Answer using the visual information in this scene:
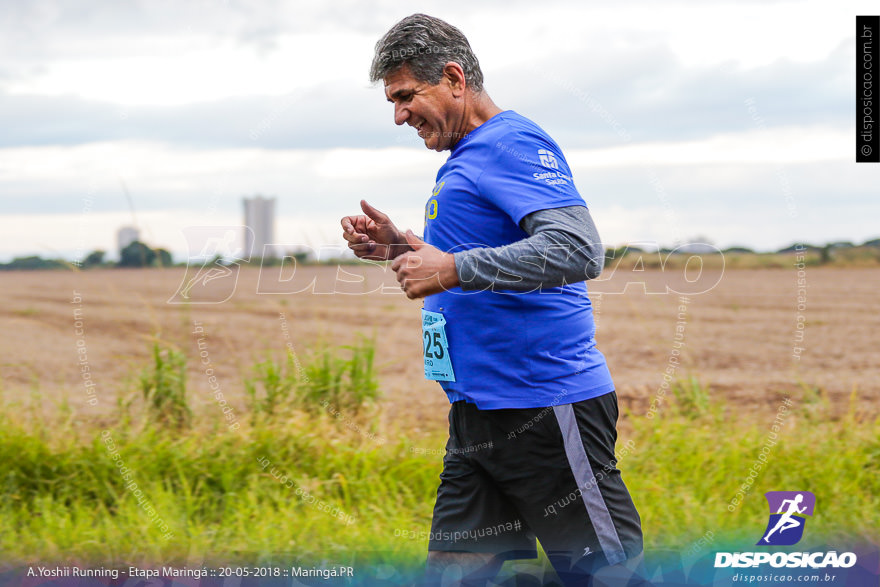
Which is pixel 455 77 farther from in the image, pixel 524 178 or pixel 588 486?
pixel 588 486

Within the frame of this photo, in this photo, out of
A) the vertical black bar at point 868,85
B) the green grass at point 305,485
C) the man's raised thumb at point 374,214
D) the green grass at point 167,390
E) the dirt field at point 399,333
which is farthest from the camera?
the dirt field at point 399,333

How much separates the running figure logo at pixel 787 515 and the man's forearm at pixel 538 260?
2.24m

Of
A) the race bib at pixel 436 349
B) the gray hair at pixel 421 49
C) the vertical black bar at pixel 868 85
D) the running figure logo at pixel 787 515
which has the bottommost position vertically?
the running figure logo at pixel 787 515

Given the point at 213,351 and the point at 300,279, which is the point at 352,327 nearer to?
the point at 213,351

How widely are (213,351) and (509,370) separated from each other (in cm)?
767

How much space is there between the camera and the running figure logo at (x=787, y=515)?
3596 mm

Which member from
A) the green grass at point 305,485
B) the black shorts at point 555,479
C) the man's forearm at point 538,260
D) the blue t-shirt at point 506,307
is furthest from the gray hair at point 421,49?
the green grass at point 305,485

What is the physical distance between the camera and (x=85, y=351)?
9.05 meters

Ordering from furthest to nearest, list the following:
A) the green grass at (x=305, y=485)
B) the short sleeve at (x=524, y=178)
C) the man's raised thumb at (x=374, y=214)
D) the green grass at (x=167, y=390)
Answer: the green grass at (x=167, y=390) → the green grass at (x=305, y=485) → the man's raised thumb at (x=374, y=214) → the short sleeve at (x=524, y=178)

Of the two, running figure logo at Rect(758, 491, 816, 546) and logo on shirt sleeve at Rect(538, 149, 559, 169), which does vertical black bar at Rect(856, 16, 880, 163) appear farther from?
logo on shirt sleeve at Rect(538, 149, 559, 169)

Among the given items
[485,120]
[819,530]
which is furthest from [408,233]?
[819,530]

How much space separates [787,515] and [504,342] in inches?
88.2

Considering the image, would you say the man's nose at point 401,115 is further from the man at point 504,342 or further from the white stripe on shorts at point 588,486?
the white stripe on shorts at point 588,486

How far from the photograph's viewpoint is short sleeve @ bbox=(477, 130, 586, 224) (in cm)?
201
